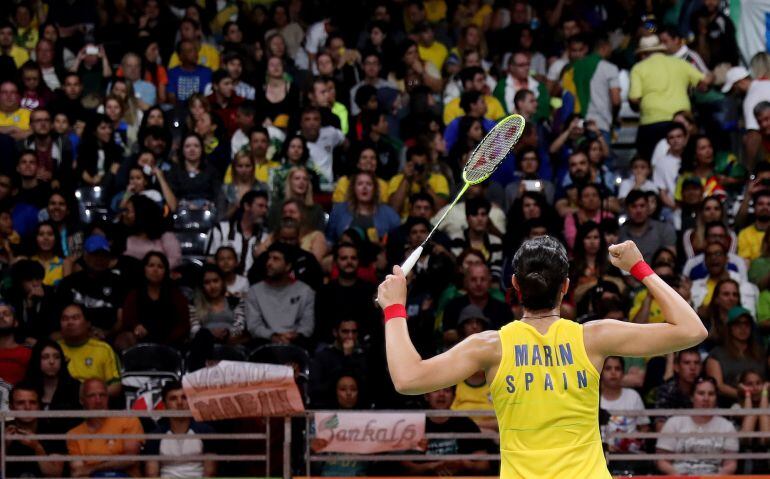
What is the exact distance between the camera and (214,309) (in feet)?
37.4

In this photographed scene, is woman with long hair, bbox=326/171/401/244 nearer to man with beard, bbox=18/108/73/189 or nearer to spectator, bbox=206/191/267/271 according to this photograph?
spectator, bbox=206/191/267/271

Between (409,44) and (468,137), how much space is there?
1.99 m

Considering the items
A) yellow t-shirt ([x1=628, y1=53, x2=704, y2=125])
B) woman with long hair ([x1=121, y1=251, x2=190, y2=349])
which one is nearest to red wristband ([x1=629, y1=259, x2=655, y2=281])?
woman with long hair ([x1=121, y1=251, x2=190, y2=349])

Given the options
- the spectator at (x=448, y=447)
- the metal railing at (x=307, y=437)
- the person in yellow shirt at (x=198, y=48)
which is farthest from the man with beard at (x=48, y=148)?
the spectator at (x=448, y=447)

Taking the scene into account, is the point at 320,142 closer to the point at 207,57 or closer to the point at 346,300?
the point at 207,57

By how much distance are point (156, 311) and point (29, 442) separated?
1755 mm

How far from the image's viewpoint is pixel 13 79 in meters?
14.7

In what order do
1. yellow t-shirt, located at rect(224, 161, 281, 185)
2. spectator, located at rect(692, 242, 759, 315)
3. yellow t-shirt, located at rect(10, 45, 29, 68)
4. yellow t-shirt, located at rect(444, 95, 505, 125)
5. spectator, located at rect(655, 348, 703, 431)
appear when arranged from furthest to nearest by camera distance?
yellow t-shirt, located at rect(10, 45, 29, 68) → yellow t-shirt, located at rect(444, 95, 505, 125) → yellow t-shirt, located at rect(224, 161, 281, 185) → spectator, located at rect(692, 242, 759, 315) → spectator, located at rect(655, 348, 703, 431)

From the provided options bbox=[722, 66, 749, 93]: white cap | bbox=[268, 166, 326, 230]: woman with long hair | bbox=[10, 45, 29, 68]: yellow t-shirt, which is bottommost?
bbox=[268, 166, 326, 230]: woman with long hair

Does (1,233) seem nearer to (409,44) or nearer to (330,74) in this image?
(330,74)

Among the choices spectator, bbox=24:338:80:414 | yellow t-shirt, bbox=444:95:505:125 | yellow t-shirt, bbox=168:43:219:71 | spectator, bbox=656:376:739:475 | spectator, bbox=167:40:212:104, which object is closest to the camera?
spectator, bbox=656:376:739:475

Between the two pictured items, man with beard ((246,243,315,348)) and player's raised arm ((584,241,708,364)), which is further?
man with beard ((246,243,315,348))

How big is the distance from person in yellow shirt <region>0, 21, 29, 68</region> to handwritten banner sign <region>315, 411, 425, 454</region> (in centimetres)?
752

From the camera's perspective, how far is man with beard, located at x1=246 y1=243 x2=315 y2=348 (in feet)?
36.6
